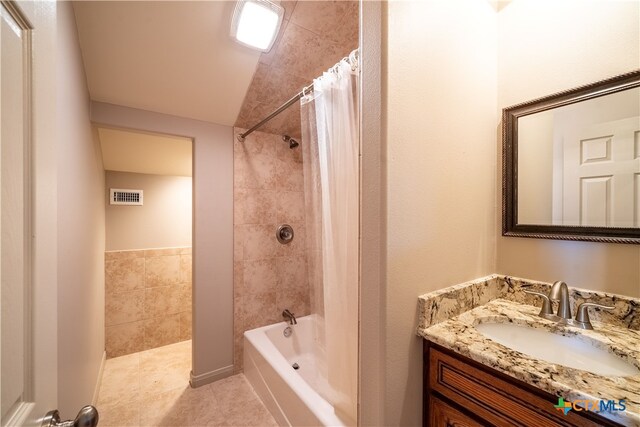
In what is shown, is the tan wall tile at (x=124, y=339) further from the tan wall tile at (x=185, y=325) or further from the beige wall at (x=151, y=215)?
the beige wall at (x=151, y=215)

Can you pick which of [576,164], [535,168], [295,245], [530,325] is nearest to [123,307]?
[295,245]

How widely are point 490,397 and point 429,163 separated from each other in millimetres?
763

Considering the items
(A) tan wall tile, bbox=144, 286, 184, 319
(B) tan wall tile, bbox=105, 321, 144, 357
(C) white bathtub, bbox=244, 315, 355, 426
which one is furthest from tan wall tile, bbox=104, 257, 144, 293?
(C) white bathtub, bbox=244, 315, 355, 426

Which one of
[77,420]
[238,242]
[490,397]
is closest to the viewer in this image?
[77,420]

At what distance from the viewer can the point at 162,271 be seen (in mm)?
2740

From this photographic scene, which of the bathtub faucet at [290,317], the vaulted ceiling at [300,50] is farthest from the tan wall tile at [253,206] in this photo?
the bathtub faucet at [290,317]

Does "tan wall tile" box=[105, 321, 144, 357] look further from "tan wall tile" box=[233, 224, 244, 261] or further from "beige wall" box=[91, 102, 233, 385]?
"tan wall tile" box=[233, 224, 244, 261]

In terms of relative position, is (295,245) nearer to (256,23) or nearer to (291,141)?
(291,141)

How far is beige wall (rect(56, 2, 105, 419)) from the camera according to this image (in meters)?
0.95

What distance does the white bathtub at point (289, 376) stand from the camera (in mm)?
1296

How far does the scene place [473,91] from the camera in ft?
3.63

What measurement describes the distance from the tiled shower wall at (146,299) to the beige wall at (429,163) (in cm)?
269

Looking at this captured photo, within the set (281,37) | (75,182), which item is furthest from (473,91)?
(75,182)

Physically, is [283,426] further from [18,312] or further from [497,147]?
[497,147]
